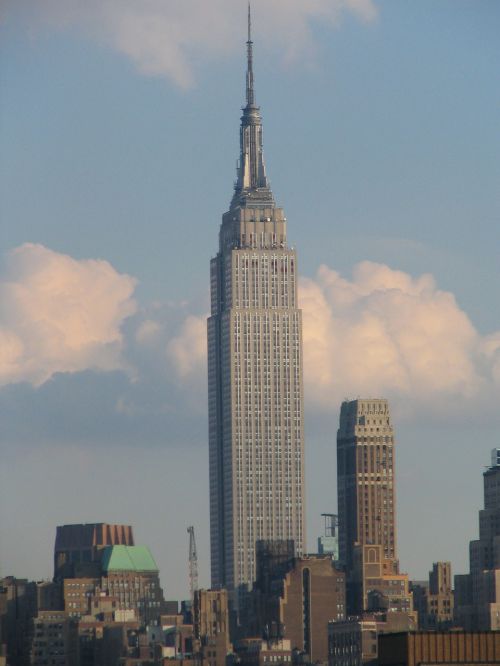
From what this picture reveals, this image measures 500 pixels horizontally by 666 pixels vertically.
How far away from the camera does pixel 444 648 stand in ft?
519

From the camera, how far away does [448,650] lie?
158125mm

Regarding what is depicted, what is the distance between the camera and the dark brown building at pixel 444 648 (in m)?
157

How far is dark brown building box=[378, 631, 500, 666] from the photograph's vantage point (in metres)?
157

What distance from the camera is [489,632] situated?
15950 centimetres

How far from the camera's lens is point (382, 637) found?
535 feet

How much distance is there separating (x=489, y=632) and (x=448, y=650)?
9.92 ft

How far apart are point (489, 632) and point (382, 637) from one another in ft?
23.6

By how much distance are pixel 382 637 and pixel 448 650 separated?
6187 mm
